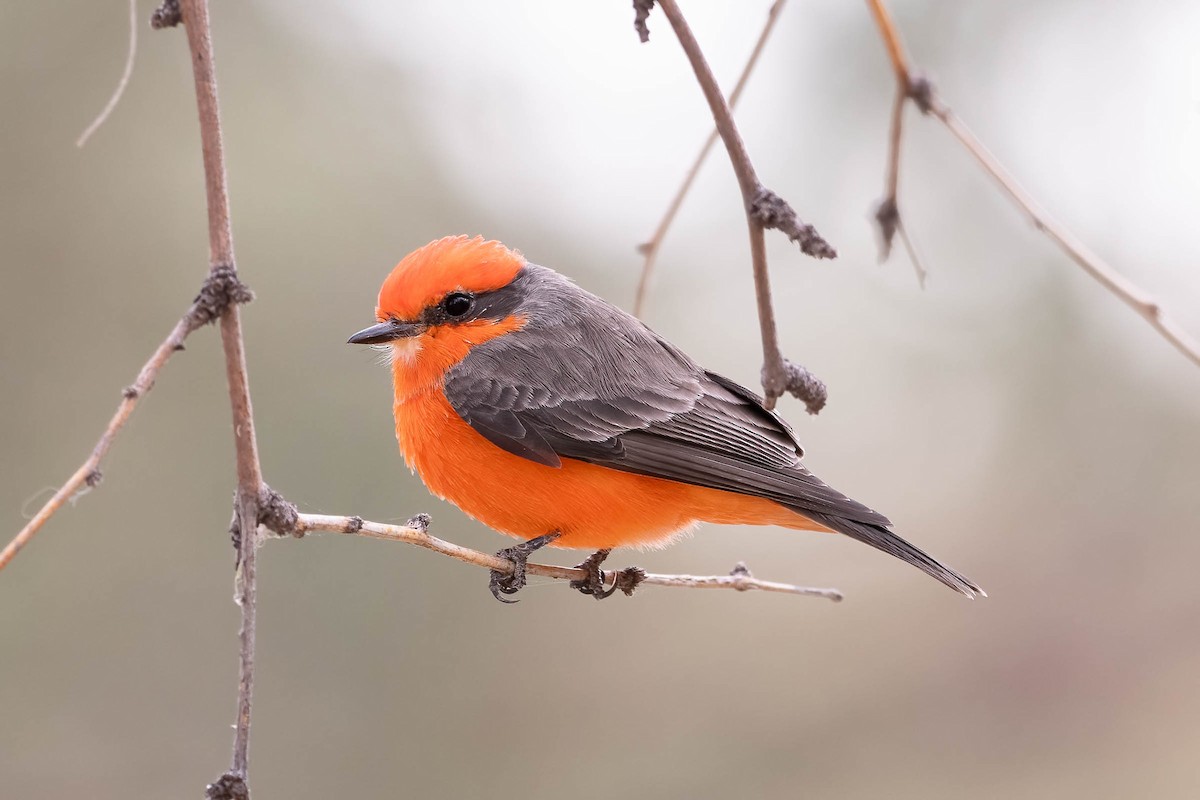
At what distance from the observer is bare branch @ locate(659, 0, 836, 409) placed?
2693 millimetres

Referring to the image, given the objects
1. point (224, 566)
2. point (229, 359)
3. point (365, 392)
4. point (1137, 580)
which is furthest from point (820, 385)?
point (1137, 580)

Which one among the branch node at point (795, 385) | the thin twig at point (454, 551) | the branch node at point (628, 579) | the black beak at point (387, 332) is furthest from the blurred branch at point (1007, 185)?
the black beak at point (387, 332)

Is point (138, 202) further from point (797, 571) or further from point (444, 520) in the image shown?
point (797, 571)

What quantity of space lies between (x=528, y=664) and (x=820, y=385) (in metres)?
6.55

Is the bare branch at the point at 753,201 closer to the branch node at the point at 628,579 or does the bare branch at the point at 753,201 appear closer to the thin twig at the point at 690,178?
the thin twig at the point at 690,178

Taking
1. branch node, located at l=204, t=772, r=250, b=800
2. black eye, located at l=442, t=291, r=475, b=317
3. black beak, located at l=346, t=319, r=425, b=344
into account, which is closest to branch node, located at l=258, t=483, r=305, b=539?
branch node, located at l=204, t=772, r=250, b=800

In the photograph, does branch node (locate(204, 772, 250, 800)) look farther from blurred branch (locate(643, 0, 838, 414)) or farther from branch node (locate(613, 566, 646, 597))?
branch node (locate(613, 566, 646, 597))

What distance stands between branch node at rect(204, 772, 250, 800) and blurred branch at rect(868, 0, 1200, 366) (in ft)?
7.08

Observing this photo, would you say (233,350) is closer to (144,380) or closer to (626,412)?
(144,380)

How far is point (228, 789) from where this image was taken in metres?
2.08

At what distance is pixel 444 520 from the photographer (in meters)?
8.07

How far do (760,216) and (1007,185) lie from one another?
656 millimetres

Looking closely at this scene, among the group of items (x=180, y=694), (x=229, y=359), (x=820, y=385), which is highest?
(x=180, y=694)

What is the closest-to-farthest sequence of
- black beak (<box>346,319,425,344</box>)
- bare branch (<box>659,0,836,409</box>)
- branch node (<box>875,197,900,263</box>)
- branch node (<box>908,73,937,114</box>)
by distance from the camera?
bare branch (<box>659,0,836,409</box>) → branch node (<box>908,73,937,114</box>) → branch node (<box>875,197,900,263</box>) → black beak (<box>346,319,425,344</box>)
